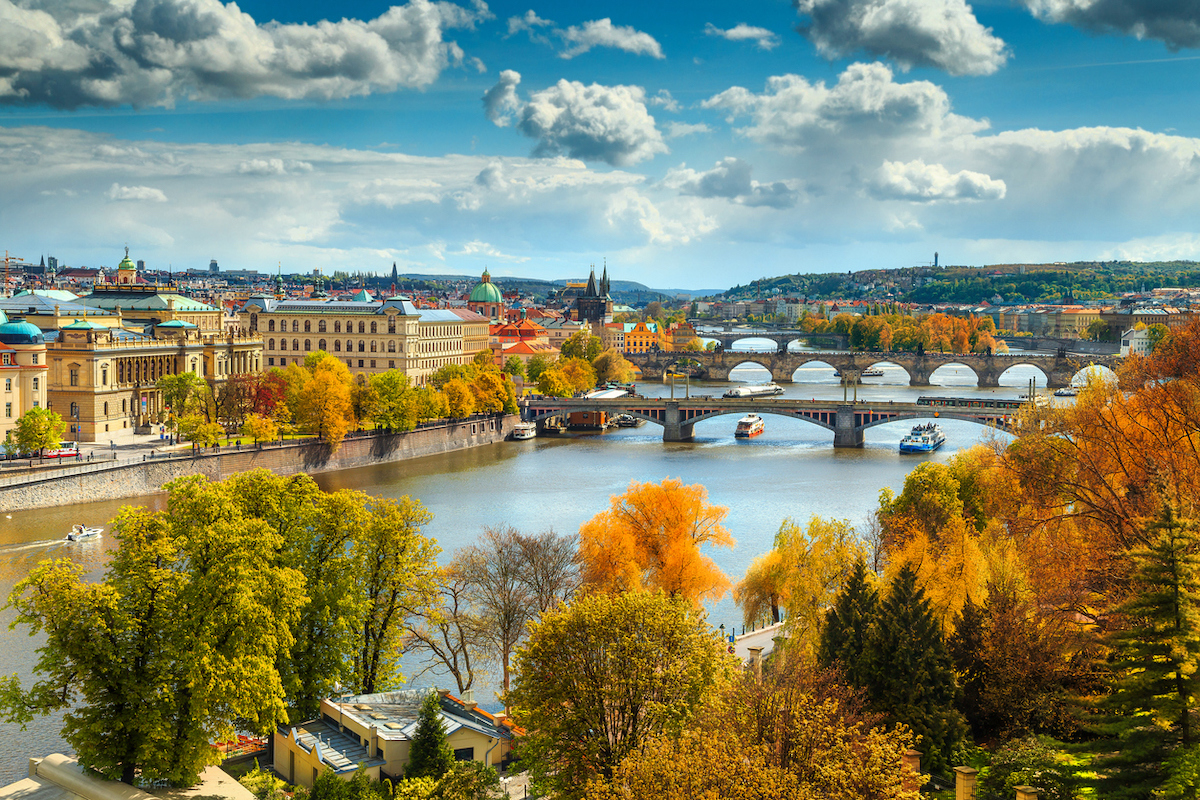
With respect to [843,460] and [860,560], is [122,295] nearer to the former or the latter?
[843,460]

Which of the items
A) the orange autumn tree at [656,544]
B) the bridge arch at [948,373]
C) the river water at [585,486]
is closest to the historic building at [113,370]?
the river water at [585,486]

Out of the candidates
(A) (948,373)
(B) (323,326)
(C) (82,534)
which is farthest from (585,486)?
(A) (948,373)

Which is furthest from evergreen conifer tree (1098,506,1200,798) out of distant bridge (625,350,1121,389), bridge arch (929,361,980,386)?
bridge arch (929,361,980,386)

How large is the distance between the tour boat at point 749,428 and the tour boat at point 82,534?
3611 centimetres

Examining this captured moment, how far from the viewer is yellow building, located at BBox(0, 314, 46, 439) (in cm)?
4484

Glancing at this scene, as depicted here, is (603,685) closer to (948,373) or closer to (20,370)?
(20,370)

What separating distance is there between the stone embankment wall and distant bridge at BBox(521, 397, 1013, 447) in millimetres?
5363

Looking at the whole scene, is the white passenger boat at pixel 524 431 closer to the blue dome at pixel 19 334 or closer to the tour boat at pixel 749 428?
the tour boat at pixel 749 428

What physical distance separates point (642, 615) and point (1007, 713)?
591 centimetres

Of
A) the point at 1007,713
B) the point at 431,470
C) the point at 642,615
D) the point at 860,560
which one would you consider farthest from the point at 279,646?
the point at 431,470

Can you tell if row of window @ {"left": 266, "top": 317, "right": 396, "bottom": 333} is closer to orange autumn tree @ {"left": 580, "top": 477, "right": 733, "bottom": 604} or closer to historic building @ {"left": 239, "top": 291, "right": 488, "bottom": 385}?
historic building @ {"left": 239, "top": 291, "right": 488, "bottom": 385}

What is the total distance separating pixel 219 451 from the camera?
4534 centimetres

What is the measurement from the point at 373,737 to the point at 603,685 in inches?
168

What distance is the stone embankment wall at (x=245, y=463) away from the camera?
38625mm
